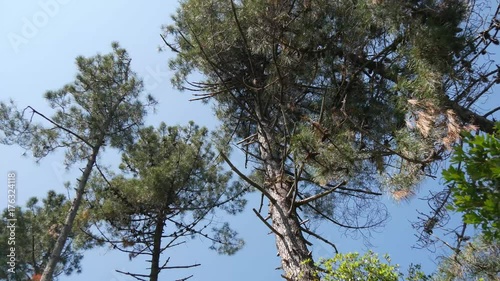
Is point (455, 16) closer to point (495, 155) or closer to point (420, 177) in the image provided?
point (420, 177)

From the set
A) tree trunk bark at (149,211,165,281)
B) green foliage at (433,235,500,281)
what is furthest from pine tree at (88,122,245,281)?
green foliage at (433,235,500,281)

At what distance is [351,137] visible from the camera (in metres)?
4.04

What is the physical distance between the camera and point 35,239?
28.9 feet

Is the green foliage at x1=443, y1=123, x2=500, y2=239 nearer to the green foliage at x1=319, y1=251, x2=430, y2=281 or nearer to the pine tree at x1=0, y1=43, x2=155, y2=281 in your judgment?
the green foliage at x1=319, y1=251, x2=430, y2=281

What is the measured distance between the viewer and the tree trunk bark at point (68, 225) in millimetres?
5577

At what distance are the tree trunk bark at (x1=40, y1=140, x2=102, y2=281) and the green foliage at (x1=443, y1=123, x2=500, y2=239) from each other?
5.33 metres

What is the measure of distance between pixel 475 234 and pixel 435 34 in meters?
2.27

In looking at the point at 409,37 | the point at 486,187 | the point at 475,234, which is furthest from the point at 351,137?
the point at 486,187

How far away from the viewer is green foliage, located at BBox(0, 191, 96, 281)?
340 inches

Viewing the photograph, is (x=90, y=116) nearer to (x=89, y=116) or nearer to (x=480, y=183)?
(x=89, y=116)

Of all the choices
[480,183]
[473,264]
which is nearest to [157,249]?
[473,264]

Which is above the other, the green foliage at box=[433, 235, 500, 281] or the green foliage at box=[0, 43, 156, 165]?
the green foliage at box=[0, 43, 156, 165]

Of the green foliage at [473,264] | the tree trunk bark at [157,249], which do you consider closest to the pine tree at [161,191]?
the tree trunk bark at [157,249]

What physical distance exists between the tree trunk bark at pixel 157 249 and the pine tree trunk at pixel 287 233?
2845 millimetres
